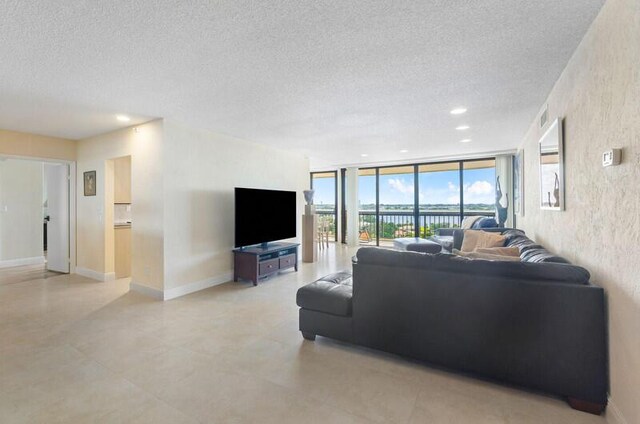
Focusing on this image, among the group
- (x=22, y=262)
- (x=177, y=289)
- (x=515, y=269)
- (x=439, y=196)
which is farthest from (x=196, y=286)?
(x=439, y=196)

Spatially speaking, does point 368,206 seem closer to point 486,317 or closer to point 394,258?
point 394,258

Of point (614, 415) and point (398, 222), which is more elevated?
point (398, 222)

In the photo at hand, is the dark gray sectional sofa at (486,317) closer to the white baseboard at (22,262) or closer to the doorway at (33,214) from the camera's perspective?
the doorway at (33,214)

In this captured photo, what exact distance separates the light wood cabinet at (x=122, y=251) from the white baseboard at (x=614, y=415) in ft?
19.5

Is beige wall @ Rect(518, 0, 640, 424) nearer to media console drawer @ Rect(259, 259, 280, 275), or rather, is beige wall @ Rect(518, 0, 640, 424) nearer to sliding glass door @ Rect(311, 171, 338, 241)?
media console drawer @ Rect(259, 259, 280, 275)

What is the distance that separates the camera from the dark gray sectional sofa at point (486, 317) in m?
1.83

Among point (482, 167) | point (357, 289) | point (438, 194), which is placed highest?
point (482, 167)

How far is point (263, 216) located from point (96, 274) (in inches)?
113

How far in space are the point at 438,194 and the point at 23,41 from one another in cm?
778

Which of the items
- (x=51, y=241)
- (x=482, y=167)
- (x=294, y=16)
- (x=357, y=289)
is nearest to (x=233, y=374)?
(x=357, y=289)

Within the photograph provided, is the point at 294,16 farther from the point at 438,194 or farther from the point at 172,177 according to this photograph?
the point at 438,194

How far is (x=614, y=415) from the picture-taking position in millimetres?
1696

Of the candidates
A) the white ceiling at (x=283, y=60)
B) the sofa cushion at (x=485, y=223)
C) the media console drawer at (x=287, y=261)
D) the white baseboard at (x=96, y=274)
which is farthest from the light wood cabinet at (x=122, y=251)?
the sofa cushion at (x=485, y=223)

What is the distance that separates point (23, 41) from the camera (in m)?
2.05
